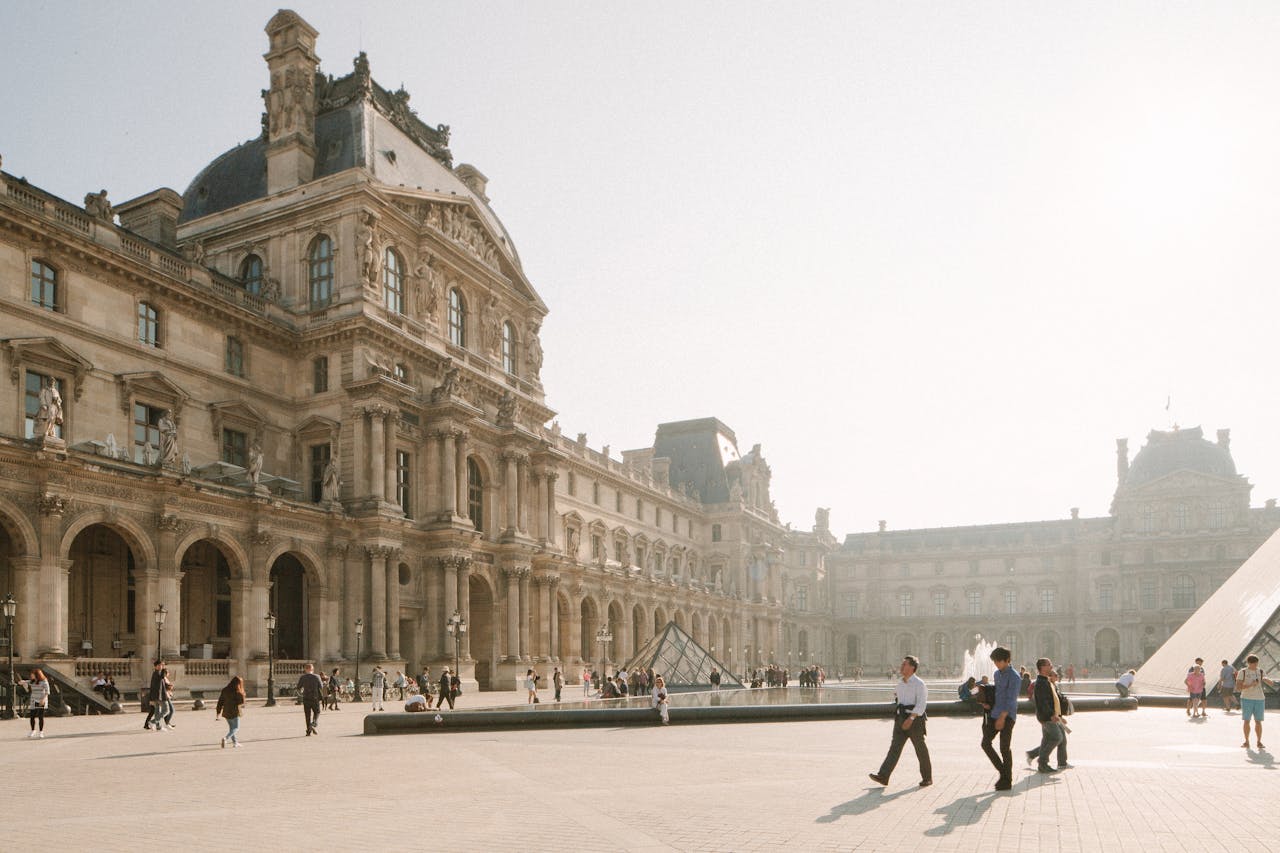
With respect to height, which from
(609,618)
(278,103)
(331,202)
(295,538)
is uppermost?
(278,103)

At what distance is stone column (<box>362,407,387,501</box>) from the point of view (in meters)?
41.0

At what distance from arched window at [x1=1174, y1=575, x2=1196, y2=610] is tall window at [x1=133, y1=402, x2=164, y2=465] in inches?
3502

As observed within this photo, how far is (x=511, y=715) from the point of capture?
888 inches

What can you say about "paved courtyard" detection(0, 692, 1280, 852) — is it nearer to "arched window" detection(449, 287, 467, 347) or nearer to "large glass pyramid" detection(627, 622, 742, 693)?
"large glass pyramid" detection(627, 622, 742, 693)

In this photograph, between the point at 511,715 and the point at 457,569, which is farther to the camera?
the point at 457,569

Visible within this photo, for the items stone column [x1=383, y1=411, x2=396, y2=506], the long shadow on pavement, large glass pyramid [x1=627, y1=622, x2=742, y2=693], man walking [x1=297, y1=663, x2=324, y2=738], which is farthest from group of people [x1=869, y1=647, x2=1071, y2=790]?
large glass pyramid [x1=627, y1=622, x2=742, y2=693]

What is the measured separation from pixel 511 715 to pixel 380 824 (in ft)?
40.4

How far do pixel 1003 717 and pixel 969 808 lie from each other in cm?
183

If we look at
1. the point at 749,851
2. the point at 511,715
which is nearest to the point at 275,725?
the point at 511,715

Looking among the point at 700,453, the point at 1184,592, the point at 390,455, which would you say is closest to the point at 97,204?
the point at 390,455

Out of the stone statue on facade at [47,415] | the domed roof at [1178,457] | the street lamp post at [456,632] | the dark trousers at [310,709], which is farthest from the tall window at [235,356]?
the domed roof at [1178,457]

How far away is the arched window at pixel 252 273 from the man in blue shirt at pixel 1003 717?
37.5 metres

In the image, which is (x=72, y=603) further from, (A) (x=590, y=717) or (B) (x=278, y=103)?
(B) (x=278, y=103)

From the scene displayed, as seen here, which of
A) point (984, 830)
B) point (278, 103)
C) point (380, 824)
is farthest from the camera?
point (278, 103)
